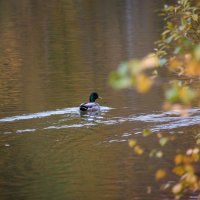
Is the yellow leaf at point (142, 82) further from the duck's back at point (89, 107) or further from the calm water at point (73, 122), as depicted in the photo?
the duck's back at point (89, 107)

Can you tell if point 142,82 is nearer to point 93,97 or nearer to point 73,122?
point 73,122

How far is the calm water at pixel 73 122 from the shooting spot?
14.9 m

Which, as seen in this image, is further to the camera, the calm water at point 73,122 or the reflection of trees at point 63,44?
the reflection of trees at point 63,44

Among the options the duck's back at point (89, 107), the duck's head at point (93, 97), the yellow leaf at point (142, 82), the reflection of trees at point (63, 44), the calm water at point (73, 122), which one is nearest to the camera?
the yellow leaf at point (142, 82)

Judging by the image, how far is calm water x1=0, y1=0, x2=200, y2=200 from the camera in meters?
14.9

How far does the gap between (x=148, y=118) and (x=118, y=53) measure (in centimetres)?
1513

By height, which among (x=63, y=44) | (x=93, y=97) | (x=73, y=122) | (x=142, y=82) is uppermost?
(x=63, y=44)

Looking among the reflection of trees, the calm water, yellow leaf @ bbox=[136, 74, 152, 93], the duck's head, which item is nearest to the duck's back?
the calm water

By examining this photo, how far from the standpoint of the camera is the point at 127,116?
21.0m

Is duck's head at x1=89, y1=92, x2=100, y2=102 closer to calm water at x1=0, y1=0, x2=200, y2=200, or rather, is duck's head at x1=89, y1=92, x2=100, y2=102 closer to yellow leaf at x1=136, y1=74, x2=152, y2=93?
calm water at x1=0, y1=0, x2=200, y2=200

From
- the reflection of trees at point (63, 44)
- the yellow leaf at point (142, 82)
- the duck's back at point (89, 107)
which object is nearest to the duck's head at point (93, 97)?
the duck's back at point (89, 107)

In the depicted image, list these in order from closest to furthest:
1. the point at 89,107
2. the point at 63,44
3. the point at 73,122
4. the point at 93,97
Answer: the point at 73,122 → the point at 89,107 → the point at 93,97 → the point at 63,44

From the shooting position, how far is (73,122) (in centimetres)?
2067

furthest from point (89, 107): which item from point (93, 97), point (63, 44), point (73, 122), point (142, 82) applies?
point (63, 44)
